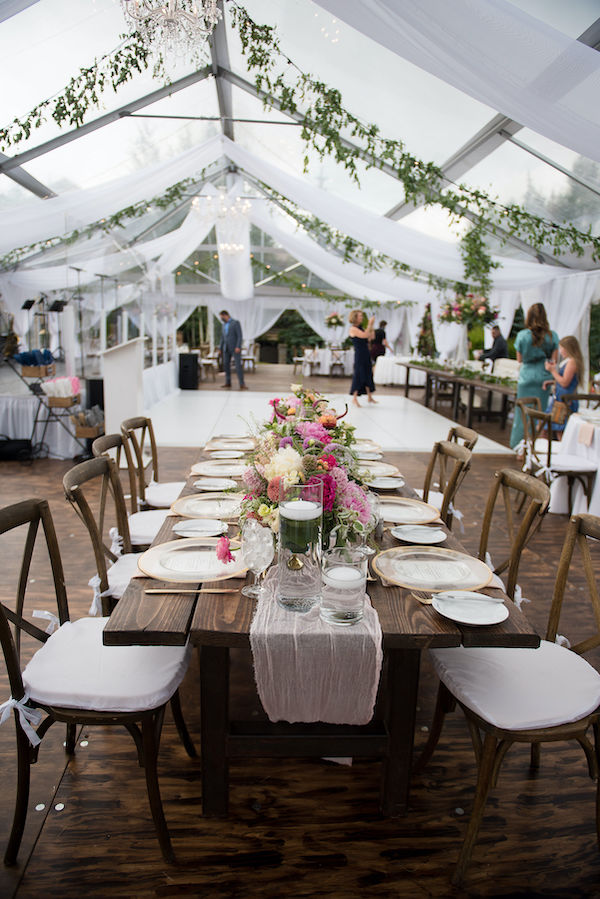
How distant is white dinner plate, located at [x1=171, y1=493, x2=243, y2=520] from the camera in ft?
7.51

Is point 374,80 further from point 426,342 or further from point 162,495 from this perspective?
point 426,342

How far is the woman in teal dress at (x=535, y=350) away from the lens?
5797 millimetres

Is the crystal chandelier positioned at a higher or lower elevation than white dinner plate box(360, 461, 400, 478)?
higher

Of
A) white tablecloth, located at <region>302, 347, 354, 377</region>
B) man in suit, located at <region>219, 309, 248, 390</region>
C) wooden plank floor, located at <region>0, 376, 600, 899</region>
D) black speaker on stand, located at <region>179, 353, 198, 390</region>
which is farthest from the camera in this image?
white tablecloth, located at <region>302, 347, 354, 377</region>

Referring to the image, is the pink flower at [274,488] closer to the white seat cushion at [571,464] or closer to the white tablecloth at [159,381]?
the white seat cushion at [571,464]

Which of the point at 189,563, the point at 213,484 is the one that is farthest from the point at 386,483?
the point at 189,563

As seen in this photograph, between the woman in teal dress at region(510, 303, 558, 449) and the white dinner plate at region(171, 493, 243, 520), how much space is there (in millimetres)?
4278

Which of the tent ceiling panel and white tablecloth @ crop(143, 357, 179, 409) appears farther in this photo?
white tablecloth @ crop(143, 357, 179, 409)

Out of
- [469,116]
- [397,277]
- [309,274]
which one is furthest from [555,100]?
[309,274]

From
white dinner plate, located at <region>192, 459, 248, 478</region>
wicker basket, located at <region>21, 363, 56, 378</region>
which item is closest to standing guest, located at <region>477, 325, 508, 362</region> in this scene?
wicker basket, located at <region>21, 363, 56, 378</region>

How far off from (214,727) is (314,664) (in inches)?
18.1

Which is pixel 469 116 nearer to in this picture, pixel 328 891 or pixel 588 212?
pixel 588 212

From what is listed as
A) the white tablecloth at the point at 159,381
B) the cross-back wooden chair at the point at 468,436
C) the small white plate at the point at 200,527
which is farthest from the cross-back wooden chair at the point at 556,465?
the white tablecloth at the point at 159,381

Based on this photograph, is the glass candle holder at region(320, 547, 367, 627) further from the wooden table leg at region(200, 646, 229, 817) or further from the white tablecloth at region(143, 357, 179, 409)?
the white tablecloth at region(143, 357, 179, 409)
